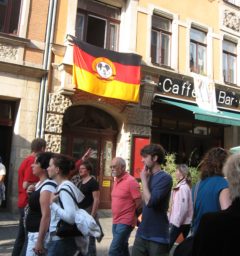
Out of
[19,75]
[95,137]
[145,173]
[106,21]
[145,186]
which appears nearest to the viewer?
[145,186]

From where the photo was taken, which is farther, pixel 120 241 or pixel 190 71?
pixel 190 71

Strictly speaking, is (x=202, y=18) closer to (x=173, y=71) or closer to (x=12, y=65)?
(x=173, y=71)

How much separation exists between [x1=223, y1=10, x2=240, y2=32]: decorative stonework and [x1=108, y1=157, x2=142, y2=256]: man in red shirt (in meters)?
12.3

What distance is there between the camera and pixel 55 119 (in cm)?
1080

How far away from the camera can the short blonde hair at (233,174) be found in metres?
2.12

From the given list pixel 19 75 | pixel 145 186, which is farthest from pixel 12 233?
pixel 145 186

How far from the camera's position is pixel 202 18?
582 inches

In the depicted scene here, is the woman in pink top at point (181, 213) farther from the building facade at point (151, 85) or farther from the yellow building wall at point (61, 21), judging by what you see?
the yellow building wall at point (61, 21)

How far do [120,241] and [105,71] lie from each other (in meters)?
7.00

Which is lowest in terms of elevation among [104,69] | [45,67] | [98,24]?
[45,67]

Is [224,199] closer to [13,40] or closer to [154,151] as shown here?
[154,151]

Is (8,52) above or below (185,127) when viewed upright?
above

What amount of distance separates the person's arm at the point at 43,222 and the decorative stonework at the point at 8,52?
742 centimetres

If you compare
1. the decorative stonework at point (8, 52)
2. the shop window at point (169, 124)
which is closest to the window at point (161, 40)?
the shop window at point (169, 124)
